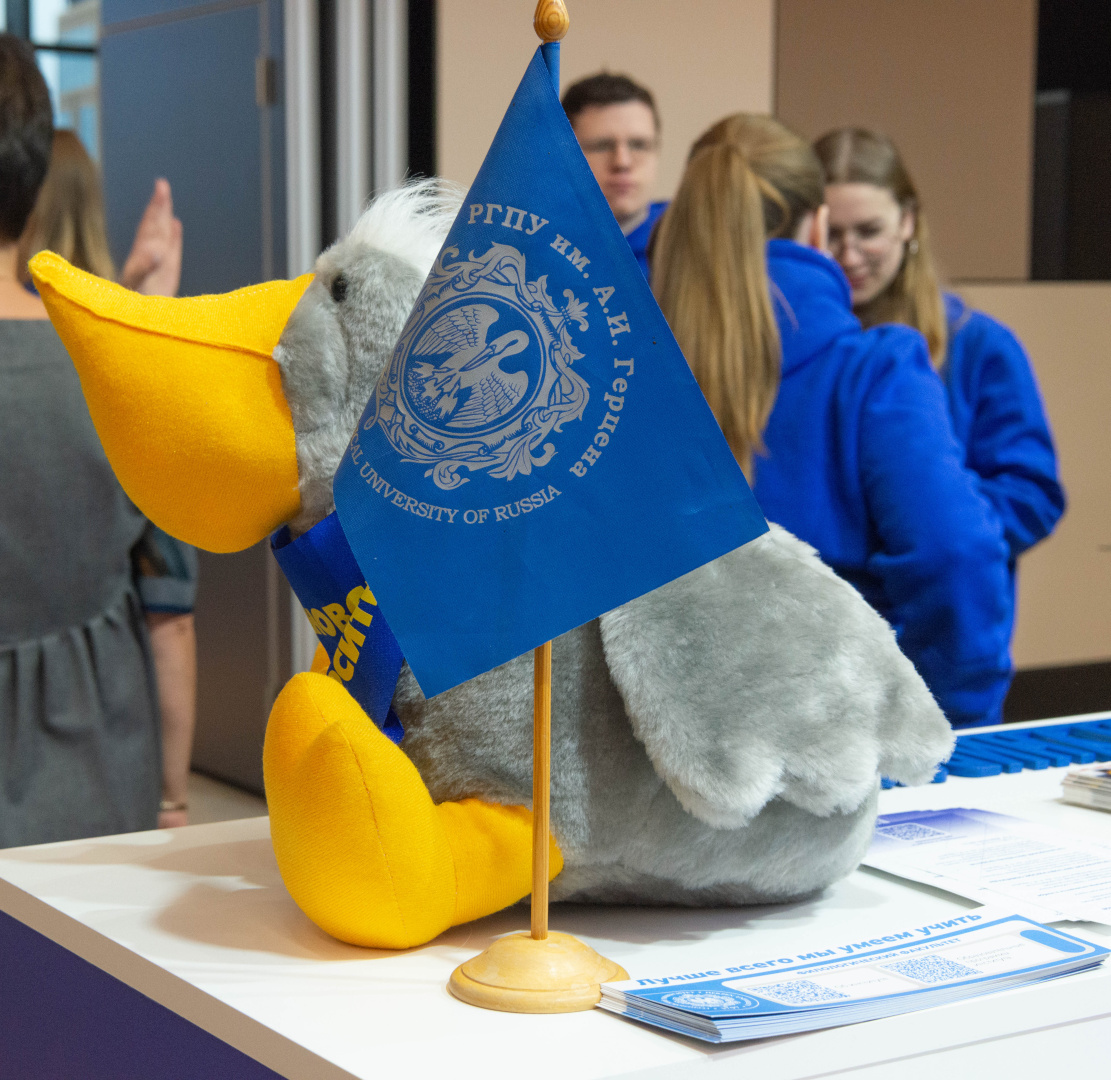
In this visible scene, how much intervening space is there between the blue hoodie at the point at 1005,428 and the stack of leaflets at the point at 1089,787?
1210 millimetres

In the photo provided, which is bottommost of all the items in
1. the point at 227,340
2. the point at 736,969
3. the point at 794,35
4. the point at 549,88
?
the point at 736,969

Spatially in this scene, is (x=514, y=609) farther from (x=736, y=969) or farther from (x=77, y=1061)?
(x=77, y=1061)

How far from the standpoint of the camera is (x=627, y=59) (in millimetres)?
3293

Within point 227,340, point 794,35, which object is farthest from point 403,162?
point 227,340

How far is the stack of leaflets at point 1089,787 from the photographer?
1230mm

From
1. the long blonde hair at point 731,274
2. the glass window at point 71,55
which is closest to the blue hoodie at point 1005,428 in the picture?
the long blonde hair at point 731,274

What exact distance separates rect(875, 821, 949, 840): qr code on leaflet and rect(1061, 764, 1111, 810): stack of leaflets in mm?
187

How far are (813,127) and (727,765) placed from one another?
10.3ft

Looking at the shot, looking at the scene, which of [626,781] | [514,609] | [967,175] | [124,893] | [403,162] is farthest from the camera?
[967,175]

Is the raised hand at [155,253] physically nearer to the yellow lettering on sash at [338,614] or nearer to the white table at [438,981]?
the white table at [438,981]

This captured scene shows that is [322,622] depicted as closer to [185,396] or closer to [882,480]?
[185,396]

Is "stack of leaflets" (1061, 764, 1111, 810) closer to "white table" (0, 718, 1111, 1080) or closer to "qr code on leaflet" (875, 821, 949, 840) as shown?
"qr code on leaflet" (875, 821, 949, 840)

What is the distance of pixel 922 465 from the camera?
180 centimetres

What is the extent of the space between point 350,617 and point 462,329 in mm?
228
